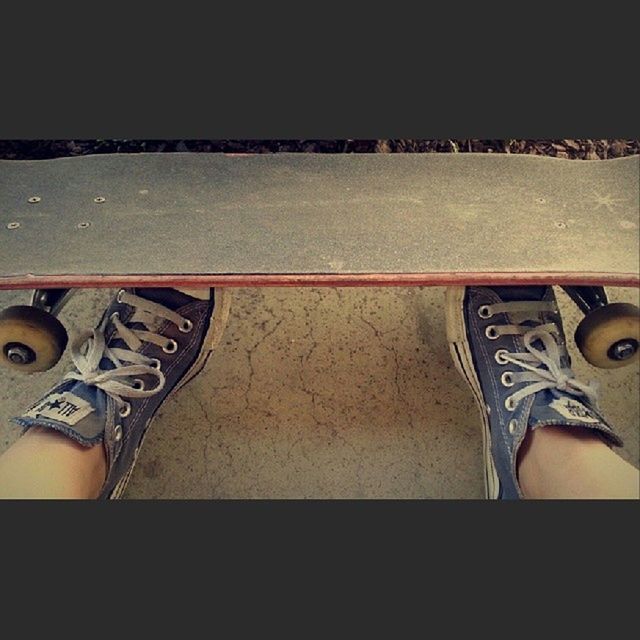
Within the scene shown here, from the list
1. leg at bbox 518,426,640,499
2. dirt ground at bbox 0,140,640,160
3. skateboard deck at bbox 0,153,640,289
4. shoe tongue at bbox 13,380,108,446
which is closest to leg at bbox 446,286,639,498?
leg at bbox 518,426,640,499

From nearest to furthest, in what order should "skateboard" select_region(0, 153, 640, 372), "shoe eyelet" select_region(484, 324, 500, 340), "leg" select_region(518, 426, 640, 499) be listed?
"leg" select_region(518, 426, 640, 499) → "skateboard" select_region(0, 153, 640, 372) → "shoe eyelet" select_region(484, 324, 500, 340)

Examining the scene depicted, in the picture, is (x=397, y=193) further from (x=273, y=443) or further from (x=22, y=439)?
(x=22, y=439)

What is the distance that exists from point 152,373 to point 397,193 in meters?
0.40

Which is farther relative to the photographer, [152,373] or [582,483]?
[152,373]

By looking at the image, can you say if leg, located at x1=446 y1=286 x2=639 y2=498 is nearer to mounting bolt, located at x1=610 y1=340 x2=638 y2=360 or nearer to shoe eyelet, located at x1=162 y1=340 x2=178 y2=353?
mounting bolt, located at x1=610 y1=340 x2=638 y2=360

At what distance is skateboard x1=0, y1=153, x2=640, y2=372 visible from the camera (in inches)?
40.1

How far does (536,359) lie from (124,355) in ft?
1.72

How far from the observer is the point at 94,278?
1010mm

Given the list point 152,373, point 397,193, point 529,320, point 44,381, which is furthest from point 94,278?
point 529,320

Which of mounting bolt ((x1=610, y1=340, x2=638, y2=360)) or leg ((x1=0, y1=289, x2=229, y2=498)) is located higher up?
mounting bolt ((x1=610, y1=340, x2=638, y2=360))

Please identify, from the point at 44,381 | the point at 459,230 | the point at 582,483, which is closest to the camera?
the point at 582,483

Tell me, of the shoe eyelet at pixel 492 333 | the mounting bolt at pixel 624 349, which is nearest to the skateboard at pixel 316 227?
the mounting bolt at pixel 624 349

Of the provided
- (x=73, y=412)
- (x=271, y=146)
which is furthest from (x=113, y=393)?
(x=271, y=146)

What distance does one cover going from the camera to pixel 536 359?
3.58 ft
